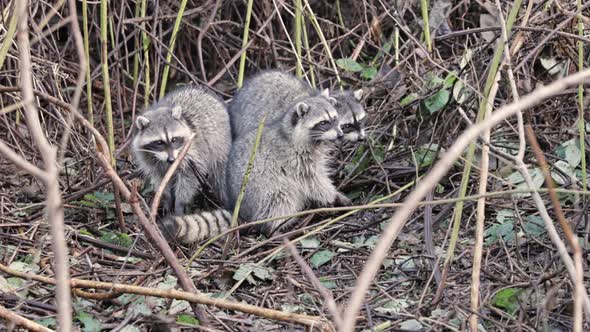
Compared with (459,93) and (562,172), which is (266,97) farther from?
(562,172)

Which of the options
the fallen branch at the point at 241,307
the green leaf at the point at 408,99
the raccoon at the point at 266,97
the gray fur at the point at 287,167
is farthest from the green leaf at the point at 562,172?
the fallen branch at the point at 241,307

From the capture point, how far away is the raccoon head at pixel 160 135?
5496 mm

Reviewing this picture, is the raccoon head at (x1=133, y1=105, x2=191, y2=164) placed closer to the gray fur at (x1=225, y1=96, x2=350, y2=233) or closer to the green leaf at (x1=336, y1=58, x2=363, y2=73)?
the gray fur at (x1=225, y1=96, x2=350, y2=233)

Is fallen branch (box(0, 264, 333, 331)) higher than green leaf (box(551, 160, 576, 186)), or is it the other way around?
fallen branch (box(0, 264, 333, 331))

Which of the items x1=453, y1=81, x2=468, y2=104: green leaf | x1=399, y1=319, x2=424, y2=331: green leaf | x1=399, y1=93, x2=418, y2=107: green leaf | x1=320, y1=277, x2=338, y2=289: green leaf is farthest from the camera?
x1=399, y1=93, x2=418, y2=107: green leaf

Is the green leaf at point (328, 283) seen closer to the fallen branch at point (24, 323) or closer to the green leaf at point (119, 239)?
the green leaf at point (119, 239)

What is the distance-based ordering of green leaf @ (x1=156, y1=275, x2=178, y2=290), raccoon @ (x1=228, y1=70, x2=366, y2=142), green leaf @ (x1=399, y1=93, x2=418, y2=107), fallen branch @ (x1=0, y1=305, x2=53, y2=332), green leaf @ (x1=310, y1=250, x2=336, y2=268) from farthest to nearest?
1. raccoon @ (x1=228, y1=70, x2=366, y2=142)
2. green leaf @ (x1=399, y1=93, x2=418, y2=107)
3. green leaf @ (x1=310, y1=250, x2=336, y2=268)
4. green leaf @ (x1=156, y1=275, x2=178, y2=290)
5. fallen branch @ (x1=0, y1=305, x2=53, y2=332)

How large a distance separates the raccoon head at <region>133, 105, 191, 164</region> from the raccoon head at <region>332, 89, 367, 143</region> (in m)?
0.98

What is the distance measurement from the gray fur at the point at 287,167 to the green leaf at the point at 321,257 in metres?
0.53

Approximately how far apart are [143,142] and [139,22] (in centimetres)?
127

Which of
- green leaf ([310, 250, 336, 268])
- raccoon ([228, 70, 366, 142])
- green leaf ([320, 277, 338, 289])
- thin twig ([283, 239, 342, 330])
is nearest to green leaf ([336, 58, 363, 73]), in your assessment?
raccoon ([228, 70, 366, 142])

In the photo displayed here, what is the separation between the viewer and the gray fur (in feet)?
17.5

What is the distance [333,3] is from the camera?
739cm

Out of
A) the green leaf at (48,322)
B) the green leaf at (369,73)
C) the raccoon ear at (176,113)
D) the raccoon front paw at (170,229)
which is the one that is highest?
the raccoon ear at (176,113)
